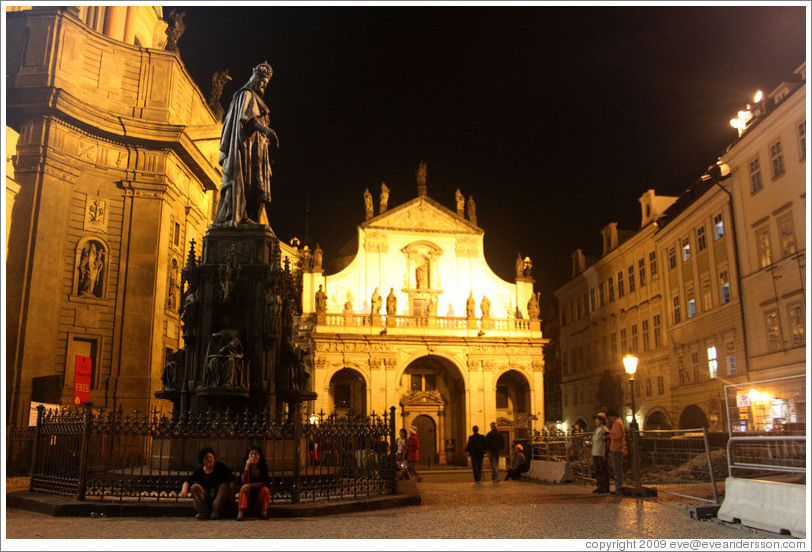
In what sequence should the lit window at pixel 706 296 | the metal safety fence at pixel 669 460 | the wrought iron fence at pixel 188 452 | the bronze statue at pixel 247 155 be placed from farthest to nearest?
the lit window at pixel 706 296 → the metal safety fence at pixel 669 460 → the bronze statue at pixel 247 155 → the wrought iron fence at pixel 188 452

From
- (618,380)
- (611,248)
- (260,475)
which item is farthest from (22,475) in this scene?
(611,248)

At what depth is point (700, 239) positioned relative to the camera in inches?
1264

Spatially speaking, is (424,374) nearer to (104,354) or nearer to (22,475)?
(104,354)

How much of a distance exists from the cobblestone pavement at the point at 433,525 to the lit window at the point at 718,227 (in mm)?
21486

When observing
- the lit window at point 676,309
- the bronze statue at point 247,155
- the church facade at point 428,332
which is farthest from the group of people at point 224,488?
the lit window at point 676,309

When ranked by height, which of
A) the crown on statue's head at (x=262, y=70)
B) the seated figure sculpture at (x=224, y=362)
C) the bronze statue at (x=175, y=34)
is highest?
the bronze statue at (x=175, y=34)

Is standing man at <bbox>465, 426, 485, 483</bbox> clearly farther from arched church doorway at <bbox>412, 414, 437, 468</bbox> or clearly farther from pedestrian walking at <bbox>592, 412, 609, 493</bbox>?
arched church doorway at <bbox>412, 414, 437, 468</bbox>

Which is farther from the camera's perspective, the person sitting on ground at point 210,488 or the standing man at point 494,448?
the standing man at point 494,448

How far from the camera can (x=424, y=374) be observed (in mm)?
42844

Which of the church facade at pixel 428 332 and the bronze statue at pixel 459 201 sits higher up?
the bronze statue at pixel 459 201

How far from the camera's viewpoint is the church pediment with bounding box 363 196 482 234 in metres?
43.1

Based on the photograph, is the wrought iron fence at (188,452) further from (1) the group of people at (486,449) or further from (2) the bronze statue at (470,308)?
(2) the bronze statue at (470,308)

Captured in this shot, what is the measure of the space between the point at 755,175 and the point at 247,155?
73.5 feet

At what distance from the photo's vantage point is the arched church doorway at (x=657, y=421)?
35.8 m
